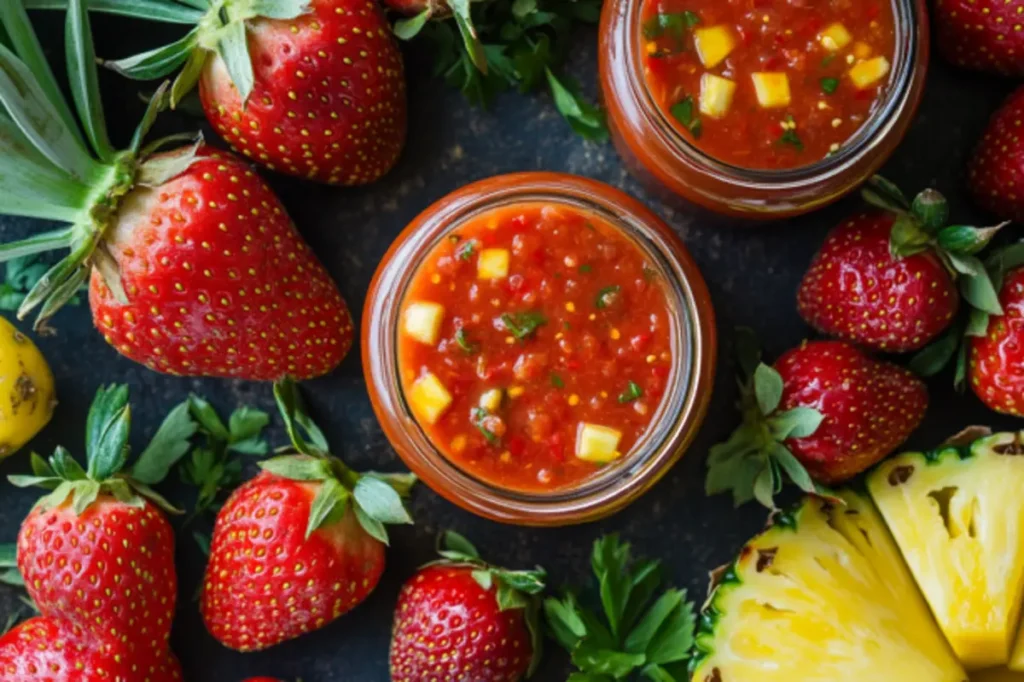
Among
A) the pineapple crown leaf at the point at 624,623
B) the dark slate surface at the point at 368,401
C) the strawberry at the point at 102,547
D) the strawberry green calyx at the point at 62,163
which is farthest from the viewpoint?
the dark slate surface at the point at 368,401

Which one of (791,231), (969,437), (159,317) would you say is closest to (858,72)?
(791,231)

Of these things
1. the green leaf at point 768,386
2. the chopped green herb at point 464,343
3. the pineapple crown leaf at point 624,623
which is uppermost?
the chopped green herb at point 464,343

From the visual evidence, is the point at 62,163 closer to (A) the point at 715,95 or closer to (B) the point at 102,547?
(B) the point at 102,547

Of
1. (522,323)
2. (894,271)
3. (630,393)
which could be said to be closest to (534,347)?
(522,323)

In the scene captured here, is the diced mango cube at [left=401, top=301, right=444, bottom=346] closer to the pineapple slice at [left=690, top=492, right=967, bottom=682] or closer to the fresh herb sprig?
the fresh herb sprig

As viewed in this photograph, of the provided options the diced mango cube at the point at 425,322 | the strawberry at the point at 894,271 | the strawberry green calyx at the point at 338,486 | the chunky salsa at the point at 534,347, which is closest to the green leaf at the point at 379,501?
the strawberry green calyx at the point at 338,486

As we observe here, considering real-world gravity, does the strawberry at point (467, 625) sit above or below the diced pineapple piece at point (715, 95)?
below

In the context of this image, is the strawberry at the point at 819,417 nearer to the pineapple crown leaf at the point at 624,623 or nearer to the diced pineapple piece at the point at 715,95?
→ the pineapple crown leaf at the point at 624,623
